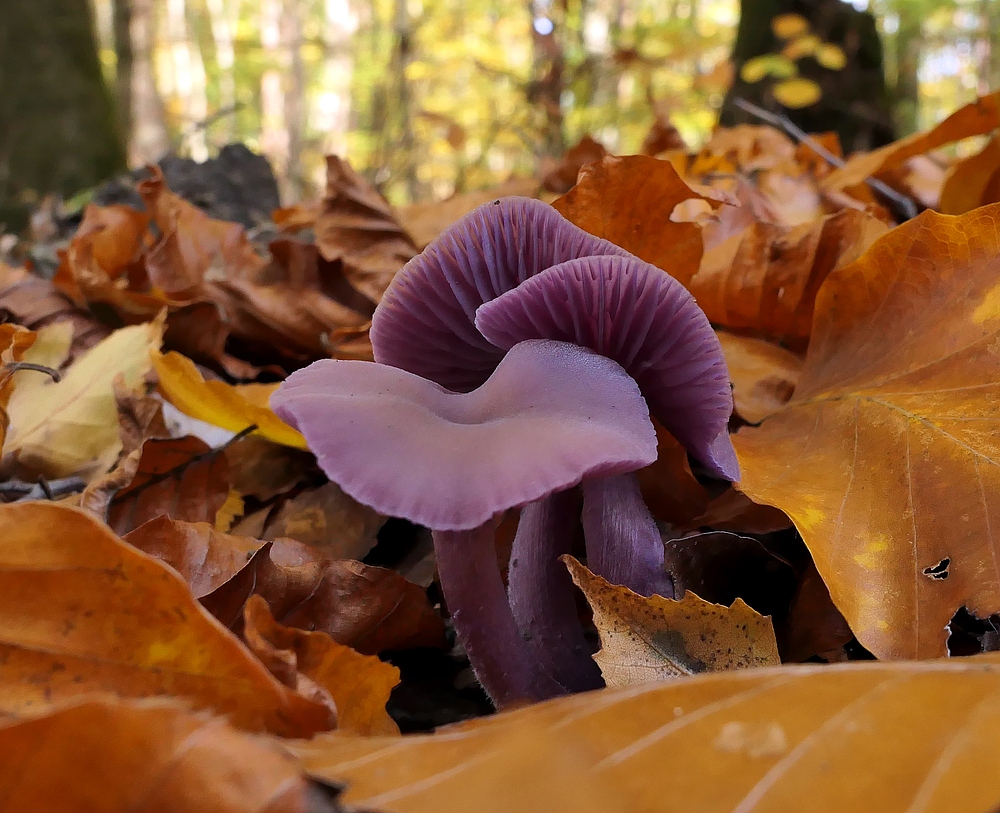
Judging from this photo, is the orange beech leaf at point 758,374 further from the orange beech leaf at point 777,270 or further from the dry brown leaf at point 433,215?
the dry brown leaf at point 433,215

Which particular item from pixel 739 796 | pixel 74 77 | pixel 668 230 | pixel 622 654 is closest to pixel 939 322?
pixel 668 230

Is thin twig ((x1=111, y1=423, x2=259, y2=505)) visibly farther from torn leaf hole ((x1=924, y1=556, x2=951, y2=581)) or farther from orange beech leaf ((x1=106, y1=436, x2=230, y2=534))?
torn leaf hole ((x1=924, y1=556, x2=951, y2=581))

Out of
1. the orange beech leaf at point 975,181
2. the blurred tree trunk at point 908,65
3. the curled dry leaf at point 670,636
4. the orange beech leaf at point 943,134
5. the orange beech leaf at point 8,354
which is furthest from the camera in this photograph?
the blurred tree trunk at point 908,65

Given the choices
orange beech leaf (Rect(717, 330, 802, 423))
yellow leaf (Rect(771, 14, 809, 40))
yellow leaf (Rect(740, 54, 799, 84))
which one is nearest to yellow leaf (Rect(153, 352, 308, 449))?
orange beech leaf (Rect(717, 330, 802, 423))

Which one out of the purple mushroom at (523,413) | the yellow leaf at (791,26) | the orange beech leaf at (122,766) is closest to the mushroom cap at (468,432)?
the purple mushroom at (523,413)

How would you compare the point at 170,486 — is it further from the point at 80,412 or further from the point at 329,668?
the point at 329,668

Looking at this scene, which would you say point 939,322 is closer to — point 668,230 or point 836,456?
point 836,456
